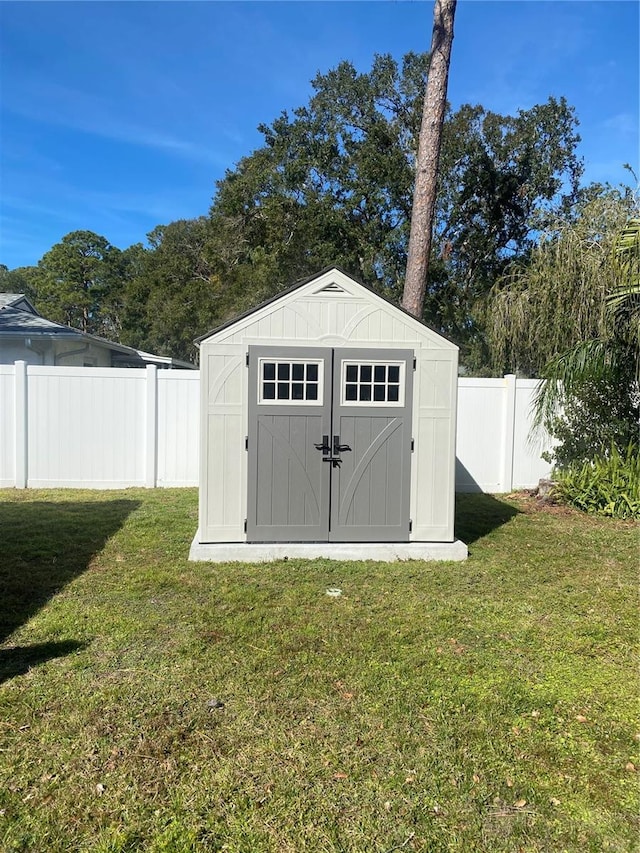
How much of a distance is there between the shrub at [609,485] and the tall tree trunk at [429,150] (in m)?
3.83

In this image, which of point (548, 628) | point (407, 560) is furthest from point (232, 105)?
point (548, 628)

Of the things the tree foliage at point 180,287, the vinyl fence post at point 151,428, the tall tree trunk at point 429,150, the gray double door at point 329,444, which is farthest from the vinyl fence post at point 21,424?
the tree foliage at point 180,287

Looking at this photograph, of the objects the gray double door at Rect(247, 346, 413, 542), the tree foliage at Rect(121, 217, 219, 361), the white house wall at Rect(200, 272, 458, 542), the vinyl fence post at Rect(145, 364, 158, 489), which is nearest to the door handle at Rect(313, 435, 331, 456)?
the gray double door at Rect(247, 346, 413, 542)

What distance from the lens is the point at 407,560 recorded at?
215 inches

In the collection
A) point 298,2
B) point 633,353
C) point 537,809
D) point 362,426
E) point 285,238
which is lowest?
point 537,809

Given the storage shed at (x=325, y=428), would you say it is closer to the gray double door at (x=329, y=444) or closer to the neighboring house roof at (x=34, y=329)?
the gray double door at (x=329, y=444)

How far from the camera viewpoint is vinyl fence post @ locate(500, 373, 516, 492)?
29.4 feet

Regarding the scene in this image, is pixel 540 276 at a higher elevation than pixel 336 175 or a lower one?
lower

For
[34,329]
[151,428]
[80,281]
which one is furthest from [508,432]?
[80,281]

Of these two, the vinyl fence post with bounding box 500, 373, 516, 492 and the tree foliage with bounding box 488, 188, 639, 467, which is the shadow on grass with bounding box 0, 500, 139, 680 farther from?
the tree foliage with bounding box 488, 188, 639, 467

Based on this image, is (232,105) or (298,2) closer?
(298,2)

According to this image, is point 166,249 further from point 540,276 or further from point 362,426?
point 362,426

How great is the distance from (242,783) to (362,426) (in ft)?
11.6

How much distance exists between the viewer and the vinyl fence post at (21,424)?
27.5 ft
